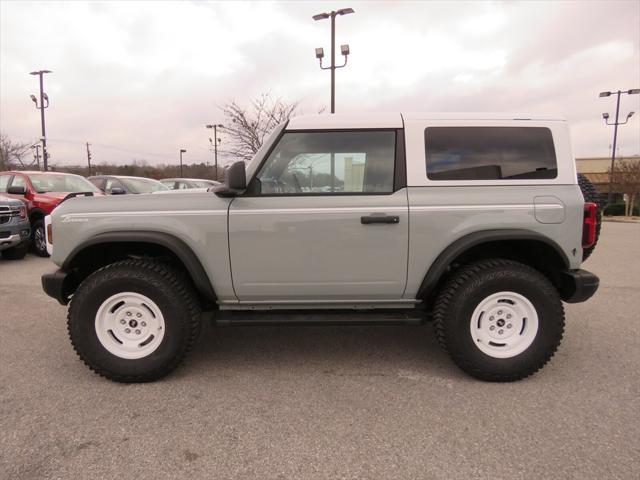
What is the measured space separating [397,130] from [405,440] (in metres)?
2.05

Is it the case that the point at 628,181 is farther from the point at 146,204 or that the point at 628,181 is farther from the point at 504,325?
the point at 146,204

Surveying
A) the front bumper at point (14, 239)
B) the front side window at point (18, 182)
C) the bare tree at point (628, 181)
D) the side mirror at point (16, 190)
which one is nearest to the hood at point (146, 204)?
the front bumper at point (14, 239)

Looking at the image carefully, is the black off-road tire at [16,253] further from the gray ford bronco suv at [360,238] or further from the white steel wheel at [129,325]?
the white steel wheel at [129,325]

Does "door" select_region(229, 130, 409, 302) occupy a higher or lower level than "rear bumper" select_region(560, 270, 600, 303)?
higher

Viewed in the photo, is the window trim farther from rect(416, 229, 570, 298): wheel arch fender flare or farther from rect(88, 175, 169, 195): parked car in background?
rect(88, 175, 169, 195): parked car in background

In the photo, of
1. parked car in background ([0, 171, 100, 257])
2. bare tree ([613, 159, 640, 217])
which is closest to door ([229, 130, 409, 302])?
parked car in background ([0, 171, 100, 257])

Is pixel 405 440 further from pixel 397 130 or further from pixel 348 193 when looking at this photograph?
pixel 397 130

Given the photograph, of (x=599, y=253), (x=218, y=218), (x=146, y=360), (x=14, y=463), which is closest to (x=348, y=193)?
(x=218, y=218)

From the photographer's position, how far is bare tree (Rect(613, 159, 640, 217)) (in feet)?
74.0

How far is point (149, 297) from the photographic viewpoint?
114 inches

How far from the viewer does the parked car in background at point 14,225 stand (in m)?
6.95

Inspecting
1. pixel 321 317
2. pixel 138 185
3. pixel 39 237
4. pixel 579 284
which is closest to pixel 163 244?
pixel 321 317

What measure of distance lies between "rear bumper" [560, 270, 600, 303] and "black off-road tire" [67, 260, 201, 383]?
8.92 ft

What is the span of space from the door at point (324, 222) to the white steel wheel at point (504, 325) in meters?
0.63
